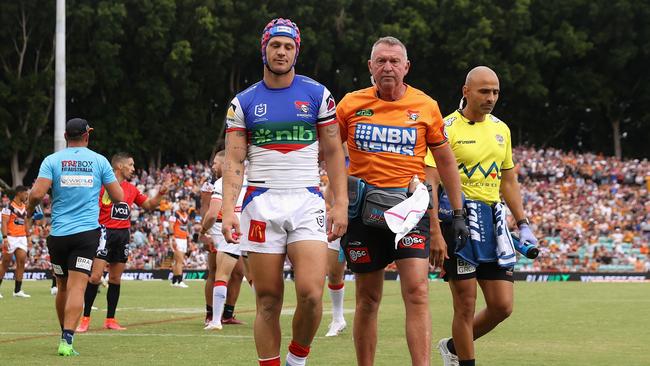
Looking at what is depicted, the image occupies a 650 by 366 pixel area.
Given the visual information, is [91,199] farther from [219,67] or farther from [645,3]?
[645,3]

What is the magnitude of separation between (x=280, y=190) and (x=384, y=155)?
0.97 metres

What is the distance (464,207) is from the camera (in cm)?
915

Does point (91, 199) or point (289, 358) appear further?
point (91, 199)

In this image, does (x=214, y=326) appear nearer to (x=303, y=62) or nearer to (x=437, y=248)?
(x=437, y=248)

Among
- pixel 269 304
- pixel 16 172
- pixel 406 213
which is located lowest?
pixel 269 304

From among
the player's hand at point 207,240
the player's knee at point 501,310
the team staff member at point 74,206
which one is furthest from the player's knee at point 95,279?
the player's knee at point 501,310

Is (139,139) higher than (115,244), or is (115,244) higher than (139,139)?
(139,139)

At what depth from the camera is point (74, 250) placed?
469 inches

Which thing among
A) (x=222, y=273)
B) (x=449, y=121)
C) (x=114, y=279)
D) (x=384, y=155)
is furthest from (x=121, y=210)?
(x=384, y=155)

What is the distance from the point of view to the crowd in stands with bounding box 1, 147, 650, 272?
39000 mm

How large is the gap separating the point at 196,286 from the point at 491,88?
2187cm

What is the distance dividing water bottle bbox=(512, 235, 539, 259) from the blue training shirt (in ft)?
15.3

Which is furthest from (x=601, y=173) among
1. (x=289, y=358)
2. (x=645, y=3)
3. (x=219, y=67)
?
(x=289, y=358)

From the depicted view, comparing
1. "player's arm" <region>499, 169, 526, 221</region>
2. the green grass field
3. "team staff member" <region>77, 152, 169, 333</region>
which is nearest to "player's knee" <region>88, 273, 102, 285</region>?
"team staff member" <region>77, 152, 169, 333</region>
